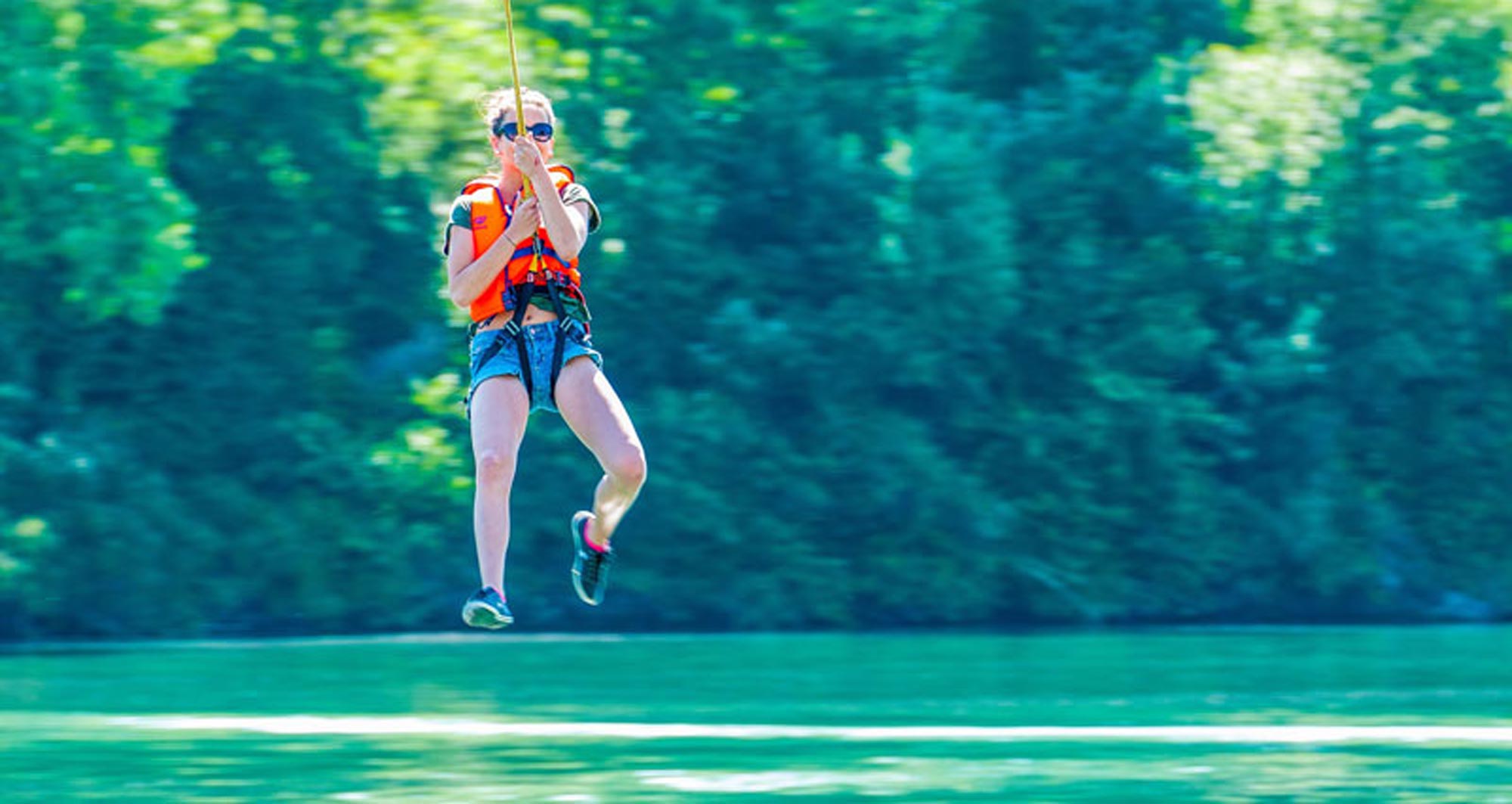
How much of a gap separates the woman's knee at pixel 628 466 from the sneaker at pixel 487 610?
0.60 metres

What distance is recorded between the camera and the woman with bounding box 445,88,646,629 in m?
10.3

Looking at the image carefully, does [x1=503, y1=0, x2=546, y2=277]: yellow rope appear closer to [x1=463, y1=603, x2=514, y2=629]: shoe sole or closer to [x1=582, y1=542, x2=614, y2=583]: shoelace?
[x1=582, y1=542, x2=614, y2=583]: shoelace

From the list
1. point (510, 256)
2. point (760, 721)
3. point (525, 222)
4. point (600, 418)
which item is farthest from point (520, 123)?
point (760, 721)

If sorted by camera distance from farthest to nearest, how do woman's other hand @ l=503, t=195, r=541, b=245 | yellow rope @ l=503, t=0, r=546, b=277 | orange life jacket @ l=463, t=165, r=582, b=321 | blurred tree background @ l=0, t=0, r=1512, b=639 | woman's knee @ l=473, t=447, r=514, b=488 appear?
1. blurred tree background @ l=0, t=0, r=1512, b=639
2. woman's knee @ l=473, t=447, r=514, b=488
3. orange life jacket @ l=463, t=165, r=582, b=321
4. woman's other hand @ l=503, t=195, r=541, b=245
5. yellow rope @ l=503, t=0, r=546, b=277

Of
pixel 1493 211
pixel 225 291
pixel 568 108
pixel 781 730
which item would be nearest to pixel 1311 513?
pixel 1493 211

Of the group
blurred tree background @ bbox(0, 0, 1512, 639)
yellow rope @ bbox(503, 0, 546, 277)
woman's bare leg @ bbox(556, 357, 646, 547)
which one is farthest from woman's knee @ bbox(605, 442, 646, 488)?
blurred tree background @ bbox(0, 0, 1512, 639)

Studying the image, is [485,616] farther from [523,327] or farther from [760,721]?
[760,721]

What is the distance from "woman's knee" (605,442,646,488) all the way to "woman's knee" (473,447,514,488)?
0.35 m

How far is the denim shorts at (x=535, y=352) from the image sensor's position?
10.5m

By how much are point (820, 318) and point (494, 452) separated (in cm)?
2047

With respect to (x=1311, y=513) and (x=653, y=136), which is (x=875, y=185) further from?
(x=1311, y=513)

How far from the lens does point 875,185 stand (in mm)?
30469

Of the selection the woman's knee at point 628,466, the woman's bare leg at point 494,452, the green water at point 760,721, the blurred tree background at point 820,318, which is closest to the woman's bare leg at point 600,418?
the woman's knee at point 628,466

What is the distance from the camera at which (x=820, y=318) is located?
30.8 metres
